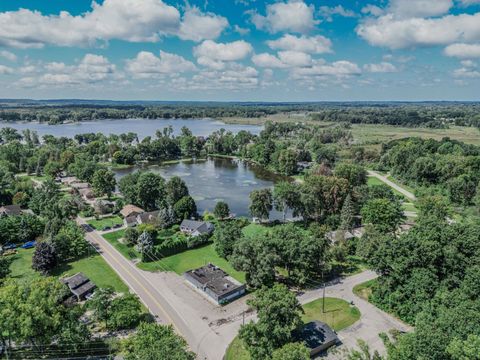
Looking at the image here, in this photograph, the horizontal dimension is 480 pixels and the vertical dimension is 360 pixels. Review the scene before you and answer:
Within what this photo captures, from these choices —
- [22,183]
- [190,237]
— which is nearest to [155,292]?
[190,237]

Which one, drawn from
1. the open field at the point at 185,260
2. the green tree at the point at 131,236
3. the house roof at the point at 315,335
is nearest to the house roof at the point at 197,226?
the open field at the point at 185,260

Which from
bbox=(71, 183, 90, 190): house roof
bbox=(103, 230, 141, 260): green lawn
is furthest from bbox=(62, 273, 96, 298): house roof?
bbox=(71, 183, 90, 190): house roof

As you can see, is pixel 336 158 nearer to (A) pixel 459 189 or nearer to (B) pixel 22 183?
(A) pixel 459 189

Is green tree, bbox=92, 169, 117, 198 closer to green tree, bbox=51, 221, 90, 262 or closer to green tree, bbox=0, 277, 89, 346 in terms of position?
green tree, bbox=51, 221, 90, 262

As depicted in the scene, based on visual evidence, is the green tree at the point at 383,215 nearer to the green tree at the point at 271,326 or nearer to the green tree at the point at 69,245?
the green tree at the point at 271,326

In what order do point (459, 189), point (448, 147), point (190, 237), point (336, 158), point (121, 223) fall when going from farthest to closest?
point (336, 158)
point (448, 147)
point (459, 189)
point (121, 223)
point (190, 237)

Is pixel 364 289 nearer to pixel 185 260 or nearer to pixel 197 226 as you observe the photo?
pixel 185 260

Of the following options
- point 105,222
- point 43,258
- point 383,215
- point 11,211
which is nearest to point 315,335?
point 383,215
